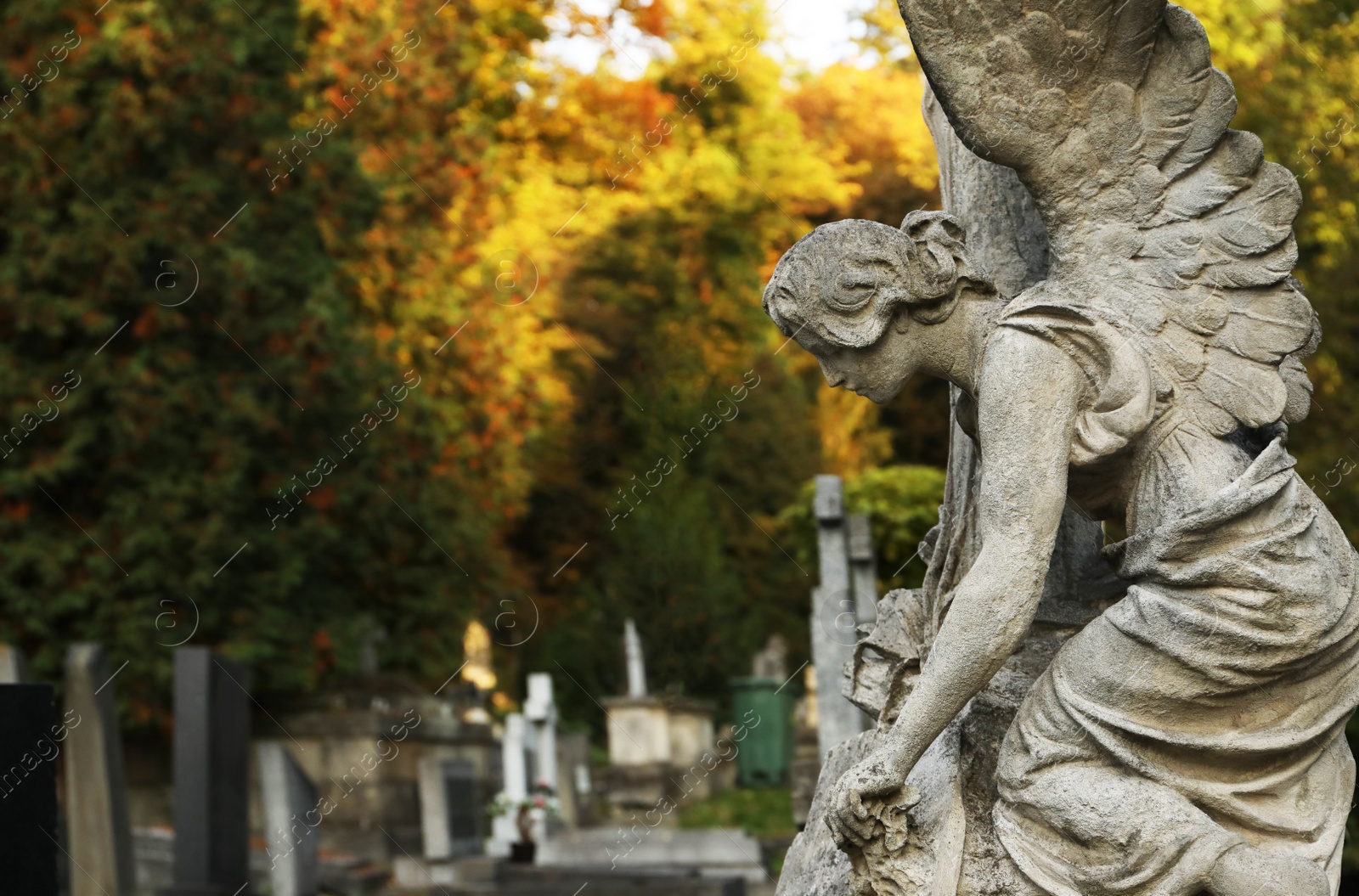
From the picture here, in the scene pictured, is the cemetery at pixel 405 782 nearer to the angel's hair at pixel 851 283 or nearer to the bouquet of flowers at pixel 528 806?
the bouquet of flowers at pixel 528 806

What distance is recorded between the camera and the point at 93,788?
9.07 m

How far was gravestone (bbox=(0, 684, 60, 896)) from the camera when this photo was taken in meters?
4.11

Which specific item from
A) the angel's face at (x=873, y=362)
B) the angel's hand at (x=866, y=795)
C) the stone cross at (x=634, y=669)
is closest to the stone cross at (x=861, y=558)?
the angel's face at (x=873, y=362)

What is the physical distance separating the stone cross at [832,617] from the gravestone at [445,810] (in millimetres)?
5599

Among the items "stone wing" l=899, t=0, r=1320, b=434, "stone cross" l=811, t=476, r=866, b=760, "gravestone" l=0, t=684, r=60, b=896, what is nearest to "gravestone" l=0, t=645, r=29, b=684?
"stone cross" l=811, t=476, r=866, b=760

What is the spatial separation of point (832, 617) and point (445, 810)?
6111 mm

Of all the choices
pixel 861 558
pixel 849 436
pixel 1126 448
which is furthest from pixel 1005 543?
pixel 849 436

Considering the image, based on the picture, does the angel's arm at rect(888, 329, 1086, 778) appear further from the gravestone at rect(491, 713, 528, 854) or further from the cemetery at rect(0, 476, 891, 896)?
the gravestone at rect(491, 713, 528, 854)

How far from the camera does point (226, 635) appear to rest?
15984 millimetres

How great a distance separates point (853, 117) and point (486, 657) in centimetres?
1232

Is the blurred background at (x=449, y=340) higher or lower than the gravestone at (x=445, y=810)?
higher

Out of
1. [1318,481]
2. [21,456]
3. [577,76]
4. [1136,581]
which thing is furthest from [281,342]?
[1136,581]

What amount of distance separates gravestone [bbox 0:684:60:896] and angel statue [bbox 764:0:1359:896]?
2.42m

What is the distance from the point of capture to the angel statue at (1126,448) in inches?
109
